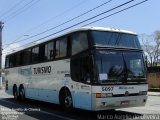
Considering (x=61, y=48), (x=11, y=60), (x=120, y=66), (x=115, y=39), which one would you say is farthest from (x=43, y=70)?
(x=11, y=60)

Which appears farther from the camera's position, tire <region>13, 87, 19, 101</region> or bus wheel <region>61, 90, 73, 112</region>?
tire <region>13, 87, 19, 101</region>

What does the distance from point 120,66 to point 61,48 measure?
356 cm

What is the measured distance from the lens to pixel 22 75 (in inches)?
891

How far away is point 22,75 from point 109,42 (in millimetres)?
9988

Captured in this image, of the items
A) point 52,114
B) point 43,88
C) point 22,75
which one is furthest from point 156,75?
point 52,114

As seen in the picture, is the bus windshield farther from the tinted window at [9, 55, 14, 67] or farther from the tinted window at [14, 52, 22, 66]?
the tinted window at [9, 55, 14, 67]

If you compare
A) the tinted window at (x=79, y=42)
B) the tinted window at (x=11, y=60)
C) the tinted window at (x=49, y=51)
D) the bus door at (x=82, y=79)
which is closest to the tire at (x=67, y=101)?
the bus door at (x=82, y=79)

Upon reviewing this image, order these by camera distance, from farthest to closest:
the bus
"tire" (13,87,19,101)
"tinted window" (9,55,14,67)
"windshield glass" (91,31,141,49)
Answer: "tinted window" (9,55,14,67) → "tire" (13,87,19,101) → "windshield glass" (91,31,141,49) → the bus

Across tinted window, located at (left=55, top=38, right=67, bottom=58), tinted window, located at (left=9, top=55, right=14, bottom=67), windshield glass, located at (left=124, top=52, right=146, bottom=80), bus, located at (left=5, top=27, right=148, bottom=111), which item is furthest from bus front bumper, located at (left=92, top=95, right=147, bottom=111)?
tinted window, located at (left=9, top=55, right=14, bottom=67)

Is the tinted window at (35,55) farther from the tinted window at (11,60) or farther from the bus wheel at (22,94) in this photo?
the tinted window at (11,60)

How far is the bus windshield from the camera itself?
43.5 ft

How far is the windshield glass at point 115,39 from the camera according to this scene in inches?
543

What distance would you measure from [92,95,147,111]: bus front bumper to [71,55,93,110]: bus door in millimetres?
401

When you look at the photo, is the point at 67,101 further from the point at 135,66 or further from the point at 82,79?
the point at 135,66
